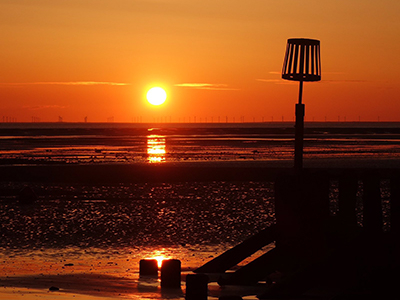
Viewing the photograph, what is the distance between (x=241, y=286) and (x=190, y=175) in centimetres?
2930

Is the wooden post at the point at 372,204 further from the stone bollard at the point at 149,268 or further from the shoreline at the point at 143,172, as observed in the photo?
the shoreline at the point at 143,172

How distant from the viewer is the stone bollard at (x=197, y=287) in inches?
427

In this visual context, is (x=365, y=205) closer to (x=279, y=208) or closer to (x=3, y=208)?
(x=279, y=208)

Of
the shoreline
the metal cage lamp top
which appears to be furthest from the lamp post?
the shoreline

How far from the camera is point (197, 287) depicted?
10.9 m

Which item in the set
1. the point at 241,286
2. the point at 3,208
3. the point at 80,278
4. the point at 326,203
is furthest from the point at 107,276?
the point at 3,208

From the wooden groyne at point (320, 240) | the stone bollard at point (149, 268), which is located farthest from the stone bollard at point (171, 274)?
the stone bollard at point (149, 268)

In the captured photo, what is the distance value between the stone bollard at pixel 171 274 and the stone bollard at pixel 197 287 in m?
1.53

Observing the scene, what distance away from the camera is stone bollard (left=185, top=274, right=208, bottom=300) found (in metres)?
10.8

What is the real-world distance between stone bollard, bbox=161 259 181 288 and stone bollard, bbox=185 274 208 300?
5.01 feet

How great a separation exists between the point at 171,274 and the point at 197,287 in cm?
164

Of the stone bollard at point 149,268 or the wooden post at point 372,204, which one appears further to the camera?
the stone bollard at point 149,268

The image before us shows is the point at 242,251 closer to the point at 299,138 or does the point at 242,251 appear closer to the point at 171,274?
the point at 171,274

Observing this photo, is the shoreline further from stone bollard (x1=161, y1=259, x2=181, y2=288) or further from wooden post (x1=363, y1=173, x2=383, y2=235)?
stone bollard (x1=161, y1=259, x2=181, y2=288)
